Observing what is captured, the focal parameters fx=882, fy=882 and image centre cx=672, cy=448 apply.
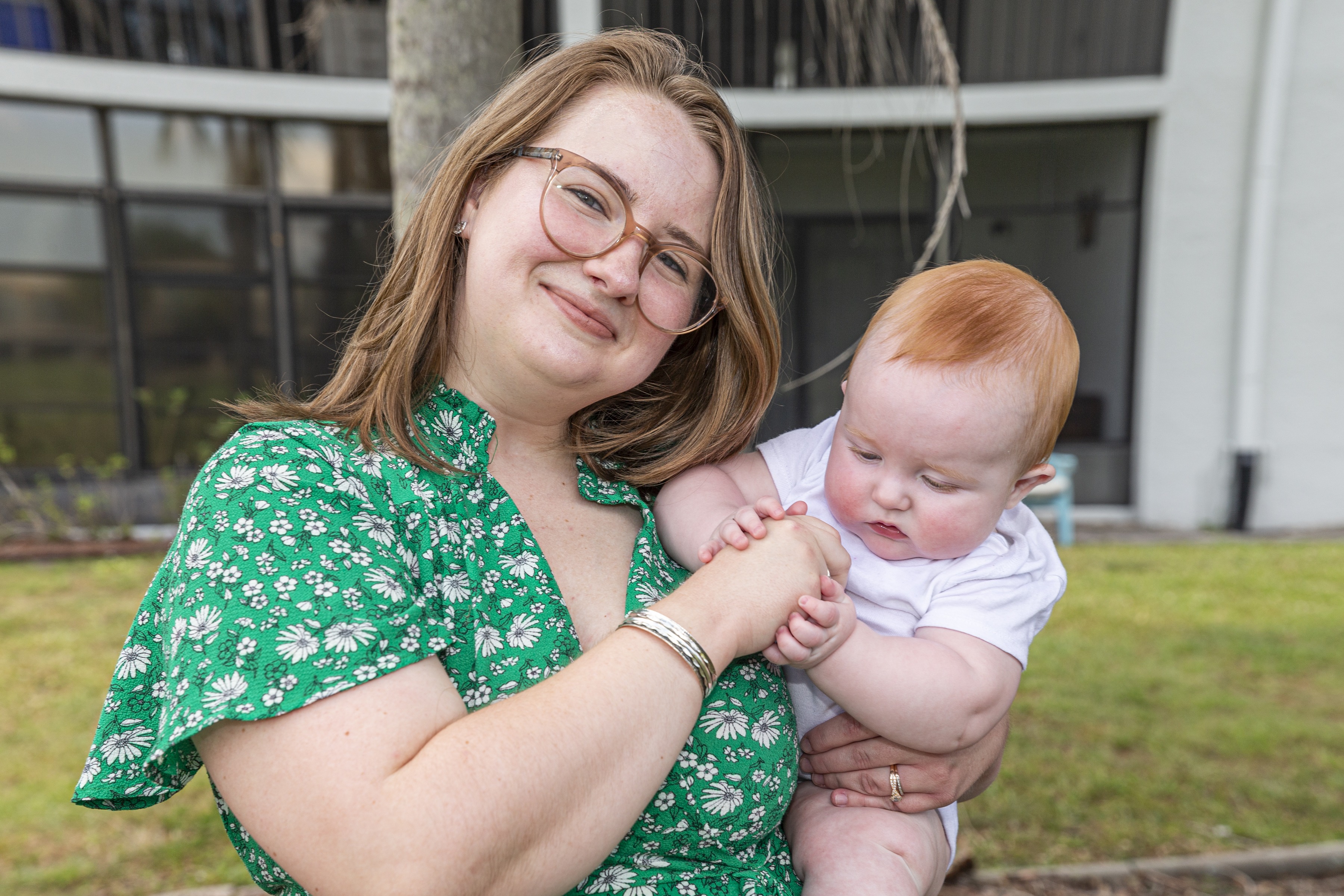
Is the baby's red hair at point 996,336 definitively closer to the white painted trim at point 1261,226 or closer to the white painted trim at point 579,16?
the white painted trim at point 579,16

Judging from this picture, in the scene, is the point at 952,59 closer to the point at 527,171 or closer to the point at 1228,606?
the point at 527,171

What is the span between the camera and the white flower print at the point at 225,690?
91 cm

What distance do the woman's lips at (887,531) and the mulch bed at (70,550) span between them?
6.77m

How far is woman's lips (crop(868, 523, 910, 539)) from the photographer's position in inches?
62.5

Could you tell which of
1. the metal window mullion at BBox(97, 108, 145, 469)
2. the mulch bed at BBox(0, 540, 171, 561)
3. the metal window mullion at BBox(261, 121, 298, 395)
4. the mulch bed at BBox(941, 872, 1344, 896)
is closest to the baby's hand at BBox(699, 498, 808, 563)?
the mulch bed at BBox(941, 872, 1344, 896)

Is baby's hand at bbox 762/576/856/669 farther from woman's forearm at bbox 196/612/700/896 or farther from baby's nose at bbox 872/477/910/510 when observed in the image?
woman's forearm at bbox 196/612/700/896

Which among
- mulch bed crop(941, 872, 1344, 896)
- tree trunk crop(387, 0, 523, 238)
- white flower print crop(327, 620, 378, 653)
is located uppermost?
tree trunk crop(387, 0, 523, 238)

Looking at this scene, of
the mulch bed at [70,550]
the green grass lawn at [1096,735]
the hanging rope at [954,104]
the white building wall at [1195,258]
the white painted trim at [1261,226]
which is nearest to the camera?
the hanging rope at [954,104]

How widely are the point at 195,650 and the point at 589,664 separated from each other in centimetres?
43

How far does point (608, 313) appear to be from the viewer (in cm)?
142

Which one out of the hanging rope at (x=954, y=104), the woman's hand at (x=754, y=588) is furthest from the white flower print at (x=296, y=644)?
the hanging rope at (x=954, y=104)

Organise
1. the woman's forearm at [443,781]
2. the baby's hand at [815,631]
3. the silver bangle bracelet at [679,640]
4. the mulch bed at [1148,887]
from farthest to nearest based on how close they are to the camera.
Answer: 1. the mulch bed at [1148,887]
2. the baby's hand at [815,631]
3. the silver bangle bracelet at [679,640]
4. the woman's forearm at [443,781]

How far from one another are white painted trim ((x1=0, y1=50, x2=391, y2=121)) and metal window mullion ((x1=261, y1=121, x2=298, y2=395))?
30 centimetres

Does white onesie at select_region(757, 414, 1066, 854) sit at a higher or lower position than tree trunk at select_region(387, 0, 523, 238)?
lower
